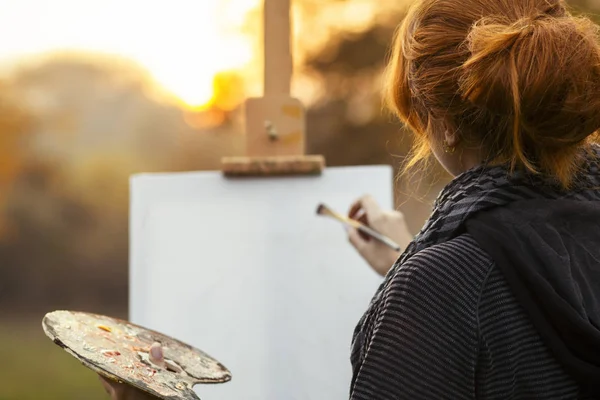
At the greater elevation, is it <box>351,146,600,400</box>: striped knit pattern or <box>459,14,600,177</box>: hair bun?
<box>459,14,600,177</box>: hair bun

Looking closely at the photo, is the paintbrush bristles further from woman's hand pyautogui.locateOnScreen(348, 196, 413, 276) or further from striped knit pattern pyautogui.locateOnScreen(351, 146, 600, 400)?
striped knit pattern pyautogui.locateOnScreen(351, 146, 600, 400)

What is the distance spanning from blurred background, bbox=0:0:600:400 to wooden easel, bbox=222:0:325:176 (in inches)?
156

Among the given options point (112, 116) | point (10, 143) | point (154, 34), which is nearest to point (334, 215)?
point (154, 34)

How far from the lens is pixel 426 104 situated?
849mm

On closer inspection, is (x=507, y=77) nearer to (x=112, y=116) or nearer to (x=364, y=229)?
(x=364, y=229)

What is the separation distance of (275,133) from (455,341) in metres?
1.09

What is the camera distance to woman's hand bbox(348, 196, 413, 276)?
61.6 inches

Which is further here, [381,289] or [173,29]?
[173,29]

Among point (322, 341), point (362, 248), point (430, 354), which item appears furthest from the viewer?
point (322, 341)

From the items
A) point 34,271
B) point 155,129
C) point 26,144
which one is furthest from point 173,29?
point 34,271

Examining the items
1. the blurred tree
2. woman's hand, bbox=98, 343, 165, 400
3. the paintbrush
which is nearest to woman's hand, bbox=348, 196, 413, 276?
the paintbrush

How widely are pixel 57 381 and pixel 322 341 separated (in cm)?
643

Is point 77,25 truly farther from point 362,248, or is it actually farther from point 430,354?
point 430,354

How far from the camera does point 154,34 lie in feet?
21.2
